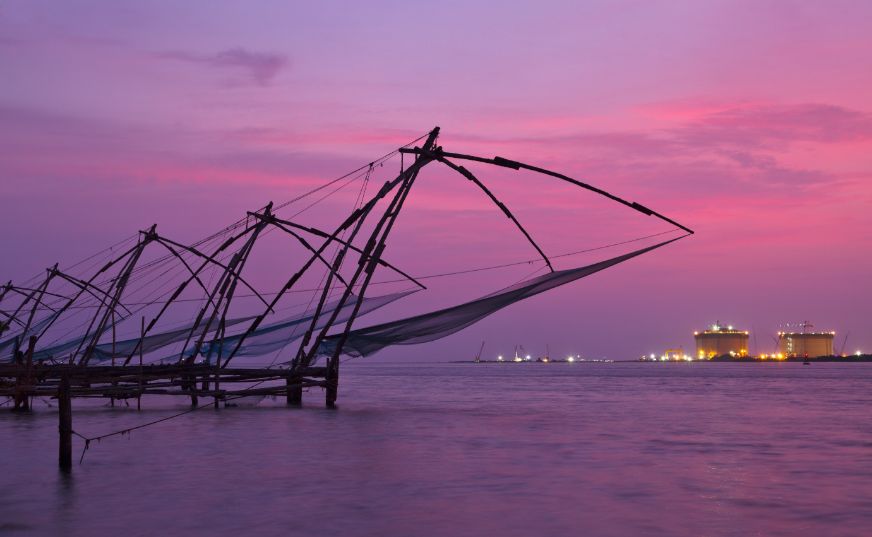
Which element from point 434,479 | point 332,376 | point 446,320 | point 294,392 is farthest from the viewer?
point 294,392

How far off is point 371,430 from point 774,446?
7057 millimetres

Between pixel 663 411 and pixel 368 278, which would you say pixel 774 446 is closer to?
pixel 368 278

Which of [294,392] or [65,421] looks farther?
[294,392]

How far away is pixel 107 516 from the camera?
8797 millimetres

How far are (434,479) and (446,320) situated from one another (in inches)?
188

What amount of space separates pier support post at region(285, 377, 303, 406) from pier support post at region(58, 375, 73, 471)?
29.9 feet

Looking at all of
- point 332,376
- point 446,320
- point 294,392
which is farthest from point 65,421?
point 294,392

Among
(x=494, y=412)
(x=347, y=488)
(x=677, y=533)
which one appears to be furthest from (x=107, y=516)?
(x=494, y=412)

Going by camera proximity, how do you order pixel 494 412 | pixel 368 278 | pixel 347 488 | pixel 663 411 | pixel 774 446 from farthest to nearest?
pixel 663 411 < pixel 494 412 < pixel 368 278 < pixel 774 446 < pixel 347 488

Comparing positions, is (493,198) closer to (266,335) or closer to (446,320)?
(446,320)

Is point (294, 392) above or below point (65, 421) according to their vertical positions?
below

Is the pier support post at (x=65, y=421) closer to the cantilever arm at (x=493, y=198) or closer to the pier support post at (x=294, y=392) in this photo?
the cantilever arm at (x=493, y=198)

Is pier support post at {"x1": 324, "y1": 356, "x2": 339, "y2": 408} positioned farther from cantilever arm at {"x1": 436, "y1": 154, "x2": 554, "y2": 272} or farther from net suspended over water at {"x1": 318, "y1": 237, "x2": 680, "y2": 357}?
cantilever arm at {"x1": 436, "y1": 154, "x2": 554, "y2": 272}

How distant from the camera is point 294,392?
73.8 feet
